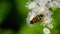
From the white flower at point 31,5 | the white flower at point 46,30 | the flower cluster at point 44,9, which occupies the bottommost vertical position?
the white flower at point 46,30

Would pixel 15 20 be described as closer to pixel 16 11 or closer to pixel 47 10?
pixel 16 11

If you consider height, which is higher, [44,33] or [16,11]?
[16,11]

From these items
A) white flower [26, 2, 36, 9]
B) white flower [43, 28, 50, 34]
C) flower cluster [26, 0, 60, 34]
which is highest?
white flower [26, 2, 36, 9]

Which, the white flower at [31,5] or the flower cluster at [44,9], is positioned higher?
the white flower at [31,5]

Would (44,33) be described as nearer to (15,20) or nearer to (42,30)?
(42,30)

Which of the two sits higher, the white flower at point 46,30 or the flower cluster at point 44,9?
the flower cluster at point 44,9

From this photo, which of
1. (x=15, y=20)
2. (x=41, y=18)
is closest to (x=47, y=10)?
(x=41, y=18)

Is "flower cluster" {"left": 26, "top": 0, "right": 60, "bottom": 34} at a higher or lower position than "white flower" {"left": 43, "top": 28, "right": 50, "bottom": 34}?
higher

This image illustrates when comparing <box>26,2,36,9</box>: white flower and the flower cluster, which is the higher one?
<box>26,2,36,9</box>: white flower

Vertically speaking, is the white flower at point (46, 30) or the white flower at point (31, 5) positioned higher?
the white flower at point (31, 5)
